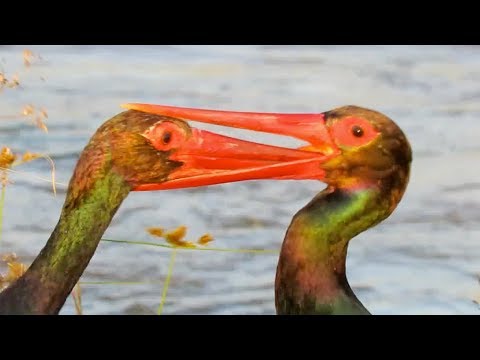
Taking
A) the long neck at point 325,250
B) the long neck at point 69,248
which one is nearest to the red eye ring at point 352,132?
the long neck at point 325,250

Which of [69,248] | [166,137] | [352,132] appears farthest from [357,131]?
[69,248]

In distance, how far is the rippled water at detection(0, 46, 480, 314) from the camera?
2084 mm

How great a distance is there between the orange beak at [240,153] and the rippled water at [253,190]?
0.08ft

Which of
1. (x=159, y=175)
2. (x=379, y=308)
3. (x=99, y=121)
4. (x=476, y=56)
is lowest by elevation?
(x=379, y=308)

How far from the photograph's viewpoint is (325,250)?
79.7 inches

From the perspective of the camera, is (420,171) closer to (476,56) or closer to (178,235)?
(476,56)

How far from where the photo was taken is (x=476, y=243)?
2100 mm

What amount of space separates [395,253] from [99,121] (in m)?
0.80

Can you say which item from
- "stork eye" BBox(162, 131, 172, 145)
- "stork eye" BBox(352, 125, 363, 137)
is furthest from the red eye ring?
"stork eye" BBox(162, 131, 172, 145)

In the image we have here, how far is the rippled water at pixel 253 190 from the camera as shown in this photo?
2.08m

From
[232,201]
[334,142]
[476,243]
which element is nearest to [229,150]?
[232,201]

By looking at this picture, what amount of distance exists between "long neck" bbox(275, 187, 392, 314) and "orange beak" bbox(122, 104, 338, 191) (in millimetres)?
90

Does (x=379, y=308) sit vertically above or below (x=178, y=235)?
below

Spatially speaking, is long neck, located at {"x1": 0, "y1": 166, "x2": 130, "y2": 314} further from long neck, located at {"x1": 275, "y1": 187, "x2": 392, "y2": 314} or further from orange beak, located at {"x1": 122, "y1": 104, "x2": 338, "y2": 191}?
long neck, located at {"x1": 275, "y1": 187, "x2": 392, "y2": 314}
